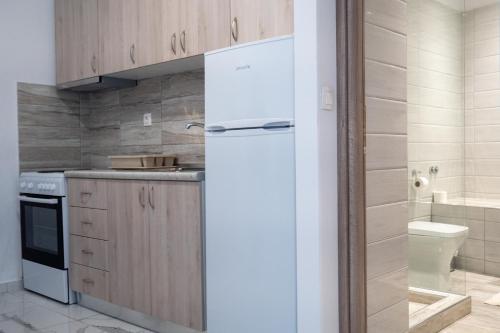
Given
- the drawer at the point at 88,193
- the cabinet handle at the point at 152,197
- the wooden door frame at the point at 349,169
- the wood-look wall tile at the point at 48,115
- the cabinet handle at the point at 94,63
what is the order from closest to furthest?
1. the wooden door frame at the point at 349,169
2. the cabinet handle at the point at 152,197
3. the drawer at the point at 88,193
4. the cabinet handle at the point at 94,63
5. the wood-look wall tile at the point at 48,115

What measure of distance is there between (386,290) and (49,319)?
2.12 metres

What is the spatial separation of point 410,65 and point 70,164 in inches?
113

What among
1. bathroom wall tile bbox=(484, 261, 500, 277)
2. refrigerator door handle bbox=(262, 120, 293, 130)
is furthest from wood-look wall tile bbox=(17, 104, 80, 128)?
bathroom wall tile bbox=(484, 261, 500, 277)

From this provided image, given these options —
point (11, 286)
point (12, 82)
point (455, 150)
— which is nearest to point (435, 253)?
point (455, 150)

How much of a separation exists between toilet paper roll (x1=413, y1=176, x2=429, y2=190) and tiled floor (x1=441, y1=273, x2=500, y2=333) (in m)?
0.81

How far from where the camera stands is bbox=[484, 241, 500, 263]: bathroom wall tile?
11.8ft

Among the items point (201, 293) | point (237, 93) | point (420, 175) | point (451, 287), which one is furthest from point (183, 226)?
point (451, 287)

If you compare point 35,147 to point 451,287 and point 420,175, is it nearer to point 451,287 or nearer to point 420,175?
point 420,175

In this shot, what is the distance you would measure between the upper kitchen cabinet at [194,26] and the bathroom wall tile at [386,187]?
3.35 feet

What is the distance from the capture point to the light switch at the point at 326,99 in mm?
2055

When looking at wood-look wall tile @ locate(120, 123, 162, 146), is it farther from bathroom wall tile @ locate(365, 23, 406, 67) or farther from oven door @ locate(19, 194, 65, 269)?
bathroom wall tile @ locate(365, 23, 406, 67)

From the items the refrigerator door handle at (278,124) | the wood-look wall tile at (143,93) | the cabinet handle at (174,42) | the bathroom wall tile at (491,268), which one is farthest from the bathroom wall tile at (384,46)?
the bathroom wall tile at (491,268)

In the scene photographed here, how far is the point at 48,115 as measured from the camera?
13.1ft

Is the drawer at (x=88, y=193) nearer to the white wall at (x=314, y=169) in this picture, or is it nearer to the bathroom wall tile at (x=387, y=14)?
the white wall at (x=314, y=169)
